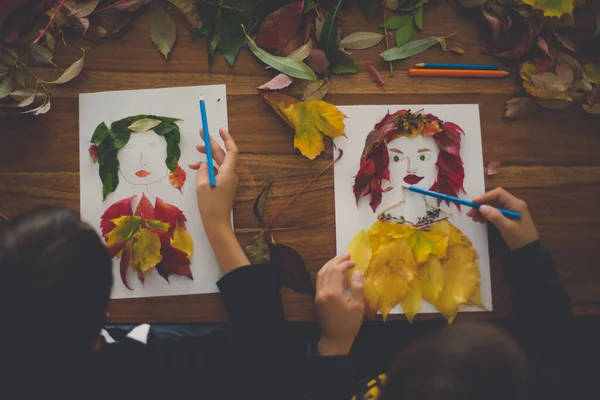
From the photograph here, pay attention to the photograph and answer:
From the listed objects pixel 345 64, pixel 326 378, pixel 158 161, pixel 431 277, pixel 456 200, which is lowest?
pixel 326 378

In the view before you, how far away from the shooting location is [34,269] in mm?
473

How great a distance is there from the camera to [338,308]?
26.8 inches

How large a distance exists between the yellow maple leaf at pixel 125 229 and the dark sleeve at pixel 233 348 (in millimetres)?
159

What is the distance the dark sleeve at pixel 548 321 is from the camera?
679mm

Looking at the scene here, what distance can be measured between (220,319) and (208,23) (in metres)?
0.47

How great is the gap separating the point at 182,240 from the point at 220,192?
10 centimetres

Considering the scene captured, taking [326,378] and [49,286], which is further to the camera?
[326,378]

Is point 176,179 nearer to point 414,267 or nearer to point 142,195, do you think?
point 142,195

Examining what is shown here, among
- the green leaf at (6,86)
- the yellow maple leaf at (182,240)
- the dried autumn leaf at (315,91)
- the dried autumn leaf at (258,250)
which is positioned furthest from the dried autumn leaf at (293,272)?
the green leaf at (6,86)

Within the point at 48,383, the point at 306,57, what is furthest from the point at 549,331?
the point at 48,383

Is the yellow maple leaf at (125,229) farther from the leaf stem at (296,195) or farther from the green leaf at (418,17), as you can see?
the green leaf at (418,17)

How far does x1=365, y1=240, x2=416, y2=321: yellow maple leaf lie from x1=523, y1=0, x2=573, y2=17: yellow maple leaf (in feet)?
1.41

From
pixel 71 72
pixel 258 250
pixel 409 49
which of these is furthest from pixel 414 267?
pixel 71 72

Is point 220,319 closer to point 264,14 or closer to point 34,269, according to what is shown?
point 34,269
